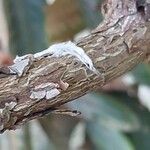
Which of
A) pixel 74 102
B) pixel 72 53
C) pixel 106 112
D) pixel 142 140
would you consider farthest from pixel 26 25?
pixel 72 53

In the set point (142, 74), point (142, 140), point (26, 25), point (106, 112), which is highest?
point (26, 25)

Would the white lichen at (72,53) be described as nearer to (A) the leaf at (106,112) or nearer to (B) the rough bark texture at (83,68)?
(B) the rough bark texture at (83,68)

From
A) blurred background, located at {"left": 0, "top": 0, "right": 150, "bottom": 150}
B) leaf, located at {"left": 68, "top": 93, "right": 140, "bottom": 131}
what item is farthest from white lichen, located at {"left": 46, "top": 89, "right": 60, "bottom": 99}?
leaf, located at {"left": 68, "top": 93, "right": 140, "bottom": 131}

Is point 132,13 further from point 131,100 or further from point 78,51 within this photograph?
point 131,100

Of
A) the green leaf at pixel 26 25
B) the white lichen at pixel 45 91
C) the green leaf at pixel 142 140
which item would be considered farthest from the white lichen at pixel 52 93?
the green leaf at pixel 142 140

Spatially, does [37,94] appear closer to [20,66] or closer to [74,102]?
[20,66]

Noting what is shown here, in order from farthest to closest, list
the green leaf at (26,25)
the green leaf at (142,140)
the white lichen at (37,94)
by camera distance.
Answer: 1. the green leaf at (142,140)
2. the green leaf at (26,25)
3. the white lichen at (37,94)

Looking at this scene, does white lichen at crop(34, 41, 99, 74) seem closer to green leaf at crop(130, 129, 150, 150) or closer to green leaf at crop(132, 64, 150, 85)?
green leaf at crop(132, 64, 150, 85)
